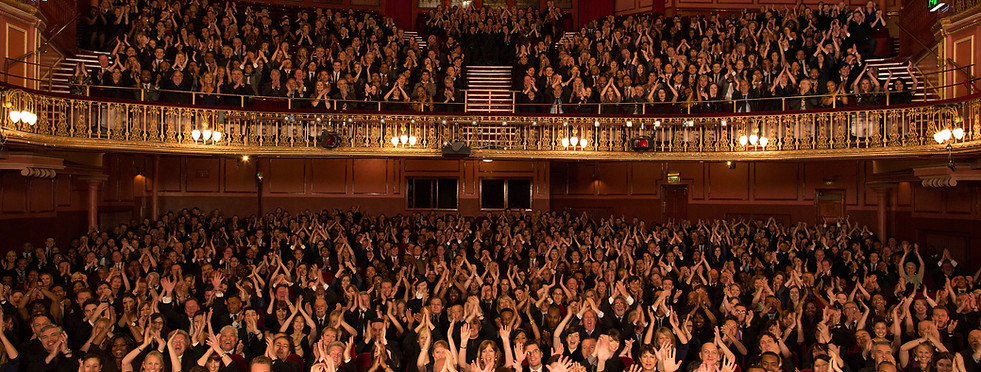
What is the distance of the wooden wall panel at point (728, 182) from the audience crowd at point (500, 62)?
354 centimetres

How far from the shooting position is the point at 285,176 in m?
19.5

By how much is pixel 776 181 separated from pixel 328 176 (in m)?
11.8

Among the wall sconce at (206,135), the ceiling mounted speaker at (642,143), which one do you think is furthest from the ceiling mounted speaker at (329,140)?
the ceiling mounted speaker at (642,143)

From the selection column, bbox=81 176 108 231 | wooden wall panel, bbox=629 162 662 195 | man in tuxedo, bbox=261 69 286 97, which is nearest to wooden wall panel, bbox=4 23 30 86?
column, bbox=81 176 108 231

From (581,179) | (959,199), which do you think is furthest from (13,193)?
A: (959,199)

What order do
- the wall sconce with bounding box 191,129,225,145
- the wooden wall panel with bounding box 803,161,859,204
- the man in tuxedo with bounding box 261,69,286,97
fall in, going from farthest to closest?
the wooden wall panel with bounding box 803,161,859,204 → the man in tuxedo with bounding box 261,69,286,97 → the wall sconce with bounding box 191,129,225,145

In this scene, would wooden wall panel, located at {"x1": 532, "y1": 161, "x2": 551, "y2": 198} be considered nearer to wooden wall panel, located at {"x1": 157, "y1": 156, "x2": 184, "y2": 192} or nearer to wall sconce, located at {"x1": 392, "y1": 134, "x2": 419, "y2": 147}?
wall sconce, located at {"x1": 392, "y1": 134, "x2": 419, "y2": 147}

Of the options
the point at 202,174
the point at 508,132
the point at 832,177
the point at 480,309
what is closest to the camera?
the point at 480,309

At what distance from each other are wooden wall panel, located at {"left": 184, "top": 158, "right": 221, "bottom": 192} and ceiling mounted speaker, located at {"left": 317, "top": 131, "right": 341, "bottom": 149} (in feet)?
22.8

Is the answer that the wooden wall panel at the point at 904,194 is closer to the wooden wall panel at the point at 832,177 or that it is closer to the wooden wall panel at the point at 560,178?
the wooden wall panel at the point at 832,177

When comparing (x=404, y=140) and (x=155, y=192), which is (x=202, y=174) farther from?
(x=404, y=140)

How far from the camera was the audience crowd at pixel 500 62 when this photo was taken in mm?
13961

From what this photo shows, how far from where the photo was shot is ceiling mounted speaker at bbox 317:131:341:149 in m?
13.6

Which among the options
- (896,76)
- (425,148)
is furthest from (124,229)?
(896,76)
